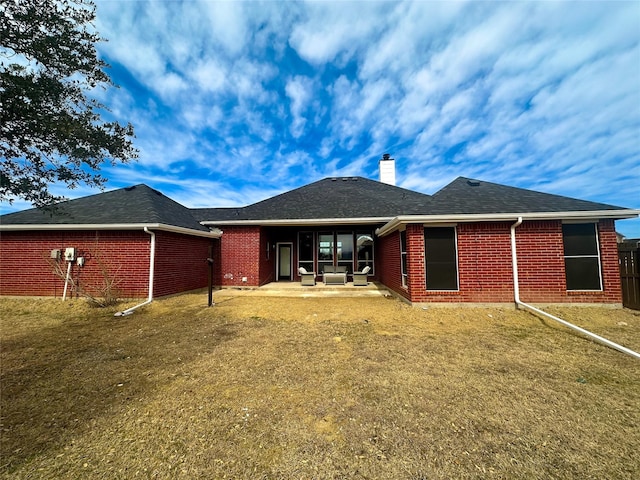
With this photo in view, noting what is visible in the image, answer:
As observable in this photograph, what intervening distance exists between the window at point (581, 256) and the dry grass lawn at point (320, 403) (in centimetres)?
175

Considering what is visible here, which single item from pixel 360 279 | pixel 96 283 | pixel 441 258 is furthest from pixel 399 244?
pixel 96 283

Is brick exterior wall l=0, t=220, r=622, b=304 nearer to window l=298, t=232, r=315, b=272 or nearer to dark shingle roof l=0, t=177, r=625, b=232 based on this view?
dark shingle roof l=0, t=177, r=625, b=232

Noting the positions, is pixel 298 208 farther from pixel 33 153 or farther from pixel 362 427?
pixel 362 427

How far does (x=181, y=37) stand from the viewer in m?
7.20

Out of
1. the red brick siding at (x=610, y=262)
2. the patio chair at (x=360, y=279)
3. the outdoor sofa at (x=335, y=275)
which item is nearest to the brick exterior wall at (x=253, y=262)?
the red brick siding at (x=610, y=262)

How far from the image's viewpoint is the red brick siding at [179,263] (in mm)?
8734

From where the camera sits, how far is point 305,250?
13.8 m

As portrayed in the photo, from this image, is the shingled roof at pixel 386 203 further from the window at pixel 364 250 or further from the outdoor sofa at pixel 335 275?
the outdoor sofa at pixel 335 275

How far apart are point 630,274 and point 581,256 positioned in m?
1.14

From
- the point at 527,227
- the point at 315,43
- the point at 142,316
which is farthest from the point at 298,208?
the point at 527,227

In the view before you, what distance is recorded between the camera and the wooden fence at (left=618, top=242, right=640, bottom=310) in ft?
21.8

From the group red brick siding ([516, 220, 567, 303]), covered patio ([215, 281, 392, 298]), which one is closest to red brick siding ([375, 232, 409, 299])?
covered patio ([215, 281, 392, 298])

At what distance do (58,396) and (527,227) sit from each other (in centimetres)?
1009

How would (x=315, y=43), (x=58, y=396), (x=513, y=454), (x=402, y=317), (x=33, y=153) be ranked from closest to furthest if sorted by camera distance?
(x=513, y=454) < (x=58, y=396) < (x=33, y=153) < (x=402, y=317) < (x=315, y=43)
